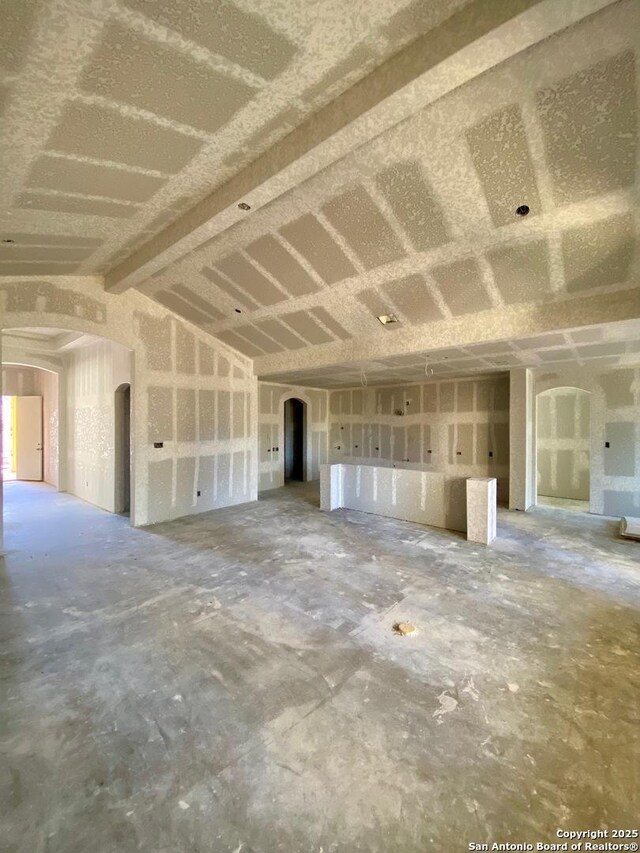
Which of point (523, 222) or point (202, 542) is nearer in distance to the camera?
point (523, 222)

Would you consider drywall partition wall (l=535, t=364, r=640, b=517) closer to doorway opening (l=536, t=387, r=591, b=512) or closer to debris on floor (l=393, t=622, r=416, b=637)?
doorway opening (l=536, t=387, r=591, b=512)

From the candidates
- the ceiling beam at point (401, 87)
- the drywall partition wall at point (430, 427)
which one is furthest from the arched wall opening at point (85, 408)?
the drywall partition wall at point (430, 427)

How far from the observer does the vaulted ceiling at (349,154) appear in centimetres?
179

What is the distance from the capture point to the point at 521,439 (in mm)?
6938

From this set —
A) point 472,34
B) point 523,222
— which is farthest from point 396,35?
point 523,222

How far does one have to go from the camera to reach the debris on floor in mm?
2878

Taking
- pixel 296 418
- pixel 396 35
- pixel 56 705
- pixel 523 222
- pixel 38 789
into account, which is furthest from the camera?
pixel 296 418

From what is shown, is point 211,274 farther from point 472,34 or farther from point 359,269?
point 472,34

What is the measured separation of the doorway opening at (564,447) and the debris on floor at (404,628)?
6387 mm

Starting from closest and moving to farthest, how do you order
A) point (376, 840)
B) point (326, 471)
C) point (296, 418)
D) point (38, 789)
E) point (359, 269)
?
point (376, 840) < point (38, 789) < point (359, 269) < point (326, 471) < point (296, 418)

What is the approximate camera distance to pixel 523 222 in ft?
10.4

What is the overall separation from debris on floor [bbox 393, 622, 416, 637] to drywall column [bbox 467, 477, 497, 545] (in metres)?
2.54

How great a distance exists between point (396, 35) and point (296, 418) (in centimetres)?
1012

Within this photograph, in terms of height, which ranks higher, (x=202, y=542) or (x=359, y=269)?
(x=359, y=269)
